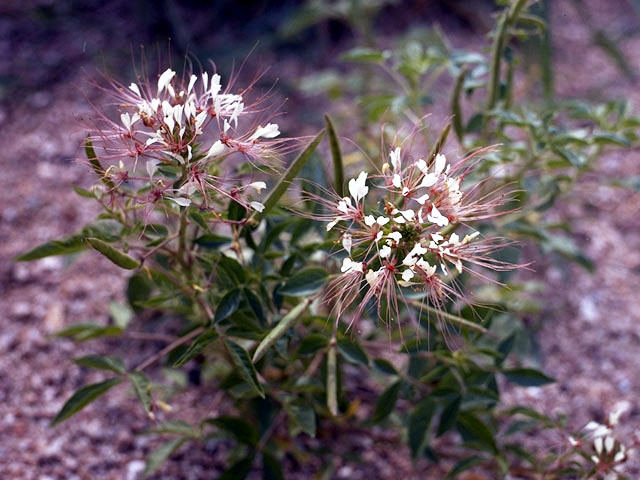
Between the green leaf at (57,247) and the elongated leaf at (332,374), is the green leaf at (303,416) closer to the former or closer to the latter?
the elongated leaf at (332,374)

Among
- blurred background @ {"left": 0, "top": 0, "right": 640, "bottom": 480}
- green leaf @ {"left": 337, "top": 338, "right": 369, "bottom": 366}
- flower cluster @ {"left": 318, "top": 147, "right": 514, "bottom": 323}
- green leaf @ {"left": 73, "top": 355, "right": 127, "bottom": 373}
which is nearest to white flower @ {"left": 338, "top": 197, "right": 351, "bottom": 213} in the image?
flower cluster @ {"left": 318, "top": 147, "right": 514, "bottom": 323}

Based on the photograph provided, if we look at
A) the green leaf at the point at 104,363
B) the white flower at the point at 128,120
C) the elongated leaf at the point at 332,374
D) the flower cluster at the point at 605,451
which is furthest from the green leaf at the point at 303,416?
the white flower at the point at 128,120

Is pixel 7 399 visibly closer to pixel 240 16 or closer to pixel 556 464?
pixel 556 464

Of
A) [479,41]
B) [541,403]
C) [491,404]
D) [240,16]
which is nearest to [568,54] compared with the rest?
[479,41]

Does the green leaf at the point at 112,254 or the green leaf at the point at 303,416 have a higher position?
the green leaf at the point at 112,254

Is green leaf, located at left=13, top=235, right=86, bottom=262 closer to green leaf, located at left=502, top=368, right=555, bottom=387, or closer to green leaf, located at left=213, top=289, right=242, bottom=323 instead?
green leaf, located at left=213, top=289, right=242, bottom=323

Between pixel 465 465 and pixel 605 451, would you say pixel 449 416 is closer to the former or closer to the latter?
pixel 465 465

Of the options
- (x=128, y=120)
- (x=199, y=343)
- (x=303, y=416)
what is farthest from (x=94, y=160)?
(x=303, y=416)
